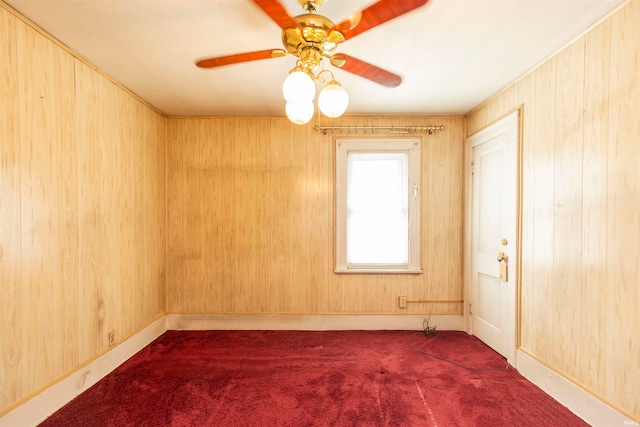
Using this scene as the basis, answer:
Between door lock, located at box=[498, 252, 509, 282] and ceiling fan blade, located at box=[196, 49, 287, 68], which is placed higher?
ceiling fan blade, located at box=[196, 49, 287, 68]

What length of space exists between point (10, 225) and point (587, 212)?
3450 millimetres

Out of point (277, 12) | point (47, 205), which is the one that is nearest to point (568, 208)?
point (277, 12)

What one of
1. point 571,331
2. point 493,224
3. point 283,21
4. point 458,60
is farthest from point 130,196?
point 571,331

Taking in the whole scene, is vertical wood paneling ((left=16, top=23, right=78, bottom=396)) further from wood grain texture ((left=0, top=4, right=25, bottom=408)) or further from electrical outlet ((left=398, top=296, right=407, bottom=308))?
electrical outlet ((left=398, top=296, right=407, bottom=308))

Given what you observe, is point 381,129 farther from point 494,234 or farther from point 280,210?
point 494,234

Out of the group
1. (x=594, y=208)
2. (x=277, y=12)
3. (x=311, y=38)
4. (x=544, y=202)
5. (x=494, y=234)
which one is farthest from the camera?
(x=494, y=234)

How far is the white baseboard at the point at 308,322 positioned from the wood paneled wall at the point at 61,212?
56 cm

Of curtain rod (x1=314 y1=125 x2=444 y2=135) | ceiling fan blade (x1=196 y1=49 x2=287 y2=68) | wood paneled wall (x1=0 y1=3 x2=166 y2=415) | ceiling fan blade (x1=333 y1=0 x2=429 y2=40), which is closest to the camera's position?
ceiling fan blade (x1=333 y1=0 x2=429 y2=40)

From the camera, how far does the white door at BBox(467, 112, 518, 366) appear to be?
2582mm

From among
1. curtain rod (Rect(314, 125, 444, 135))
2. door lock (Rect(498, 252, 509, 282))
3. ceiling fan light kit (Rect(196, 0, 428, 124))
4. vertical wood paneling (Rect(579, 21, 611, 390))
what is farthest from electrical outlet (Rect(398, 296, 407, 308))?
ceiling fan light kit (Rect(196, 0, 428, 124))

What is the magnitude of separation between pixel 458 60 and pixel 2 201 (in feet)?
10.00

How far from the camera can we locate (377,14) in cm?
119

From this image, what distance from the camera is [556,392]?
81.5 inches

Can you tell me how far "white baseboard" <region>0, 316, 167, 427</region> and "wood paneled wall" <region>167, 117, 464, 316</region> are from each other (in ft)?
2.33
